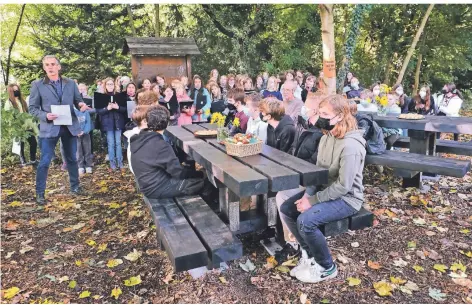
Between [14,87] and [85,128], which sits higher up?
[14,87]

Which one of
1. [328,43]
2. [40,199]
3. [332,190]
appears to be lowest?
[40,199]

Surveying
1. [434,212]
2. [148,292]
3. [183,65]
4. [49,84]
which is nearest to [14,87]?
[49,84]

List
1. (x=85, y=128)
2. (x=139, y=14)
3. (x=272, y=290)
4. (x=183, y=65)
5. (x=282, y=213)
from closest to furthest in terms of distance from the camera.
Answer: (x=272, y=290), (x=282, y=213), (x=85, y=128), (x=183, y=65), (x=139, y=14)

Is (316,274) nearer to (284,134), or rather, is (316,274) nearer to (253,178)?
(253,178)

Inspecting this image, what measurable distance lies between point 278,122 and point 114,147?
4174 millimetres

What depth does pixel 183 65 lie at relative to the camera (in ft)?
30.9

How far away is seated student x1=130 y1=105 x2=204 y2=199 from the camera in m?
3.72

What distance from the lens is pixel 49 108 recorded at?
17.4 feet

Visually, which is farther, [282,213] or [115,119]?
[115,119]

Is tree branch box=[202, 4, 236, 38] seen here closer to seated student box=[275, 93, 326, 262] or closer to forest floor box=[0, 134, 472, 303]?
forest floor box=[0, 134, 472, 303]

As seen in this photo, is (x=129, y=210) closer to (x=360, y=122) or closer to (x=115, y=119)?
(x=115, y=119)

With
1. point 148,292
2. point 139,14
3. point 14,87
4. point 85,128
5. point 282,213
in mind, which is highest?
point 139,14

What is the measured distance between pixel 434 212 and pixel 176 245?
11.7ft

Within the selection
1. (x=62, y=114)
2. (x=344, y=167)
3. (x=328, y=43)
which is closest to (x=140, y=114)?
(x=62, y=114)
